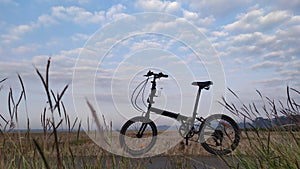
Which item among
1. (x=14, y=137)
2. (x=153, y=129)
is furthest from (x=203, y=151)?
(x=14, y=137)

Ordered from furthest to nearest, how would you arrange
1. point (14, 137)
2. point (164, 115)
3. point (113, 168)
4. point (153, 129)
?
point (153, 129) < point (164, 115) < point (113, 168) < point (14, 137)

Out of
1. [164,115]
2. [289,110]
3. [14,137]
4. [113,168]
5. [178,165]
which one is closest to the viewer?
[14,137]

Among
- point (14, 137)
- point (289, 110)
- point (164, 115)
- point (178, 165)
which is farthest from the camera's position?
point (164, 115)

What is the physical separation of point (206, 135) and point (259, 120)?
5206 millimetres

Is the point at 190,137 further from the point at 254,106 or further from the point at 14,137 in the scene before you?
the point at 14,137

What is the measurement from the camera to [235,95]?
296 centimetres

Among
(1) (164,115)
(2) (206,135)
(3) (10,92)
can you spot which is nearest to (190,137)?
(2) (206,135)

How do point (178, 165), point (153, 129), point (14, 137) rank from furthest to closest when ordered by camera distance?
point (153, 129), point (178, 165), point (14, 137)

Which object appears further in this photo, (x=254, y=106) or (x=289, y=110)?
(x=254, y=106)

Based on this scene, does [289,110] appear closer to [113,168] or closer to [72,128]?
[113,168]

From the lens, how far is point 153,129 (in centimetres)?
820

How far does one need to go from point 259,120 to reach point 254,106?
150mm

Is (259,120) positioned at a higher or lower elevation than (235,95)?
lower

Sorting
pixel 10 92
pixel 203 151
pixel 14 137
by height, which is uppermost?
pixel 10 92
